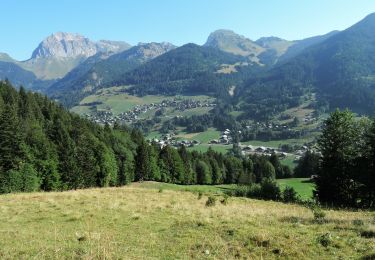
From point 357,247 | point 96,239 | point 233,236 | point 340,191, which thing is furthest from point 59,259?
point 340,191

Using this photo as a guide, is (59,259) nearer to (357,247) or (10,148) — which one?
(357,247)

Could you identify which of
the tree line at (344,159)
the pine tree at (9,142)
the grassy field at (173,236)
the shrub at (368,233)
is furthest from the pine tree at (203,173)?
the shrub at (368,233)

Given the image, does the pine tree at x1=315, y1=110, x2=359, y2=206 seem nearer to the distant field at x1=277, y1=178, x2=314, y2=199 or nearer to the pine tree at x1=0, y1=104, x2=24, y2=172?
the distant field at x1=277, y1=178, x2=314, y2=199

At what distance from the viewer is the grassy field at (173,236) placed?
560 inches

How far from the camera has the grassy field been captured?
14.2 m

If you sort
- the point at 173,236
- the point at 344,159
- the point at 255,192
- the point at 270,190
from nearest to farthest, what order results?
1. the point at 173,236
2. the point at 344,159
3. the point at 270,190
4. the point at 255,192

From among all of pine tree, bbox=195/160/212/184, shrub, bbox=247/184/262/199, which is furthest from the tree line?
pine tree, bbox=195/160/212/184

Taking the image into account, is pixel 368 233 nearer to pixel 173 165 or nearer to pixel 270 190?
pixel 270 190

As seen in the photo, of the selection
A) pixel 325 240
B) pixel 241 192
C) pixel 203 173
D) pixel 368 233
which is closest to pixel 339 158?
pixel 241 192

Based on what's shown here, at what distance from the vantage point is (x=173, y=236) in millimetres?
17391

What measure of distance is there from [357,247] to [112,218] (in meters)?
13.3

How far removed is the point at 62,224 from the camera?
69.2ft

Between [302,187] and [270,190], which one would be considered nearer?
[270,190]

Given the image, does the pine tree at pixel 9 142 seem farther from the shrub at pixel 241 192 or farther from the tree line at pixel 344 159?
the tree line at pixel 344 159
